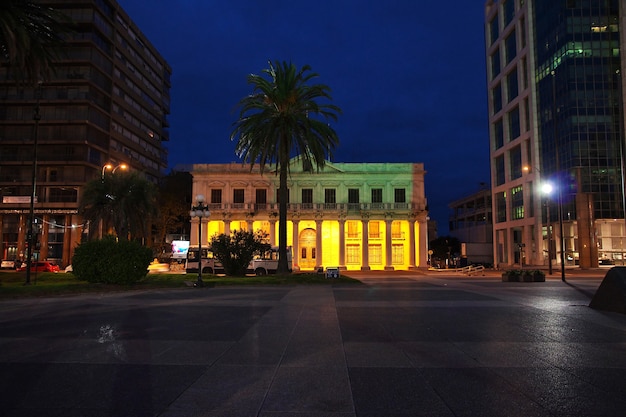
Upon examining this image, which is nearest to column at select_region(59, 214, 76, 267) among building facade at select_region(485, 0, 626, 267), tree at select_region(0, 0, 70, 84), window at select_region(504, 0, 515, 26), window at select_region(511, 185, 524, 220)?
tree at select_region(0, 0, 70, 84)

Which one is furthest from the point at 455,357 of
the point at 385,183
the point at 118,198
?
the point at 385,183

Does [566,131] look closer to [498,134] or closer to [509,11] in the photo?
[498,134]

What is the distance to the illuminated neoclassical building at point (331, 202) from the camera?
61.2m

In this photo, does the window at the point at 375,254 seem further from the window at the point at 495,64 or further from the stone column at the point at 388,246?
the window at the point at 495,64

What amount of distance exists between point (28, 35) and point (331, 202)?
150 ft

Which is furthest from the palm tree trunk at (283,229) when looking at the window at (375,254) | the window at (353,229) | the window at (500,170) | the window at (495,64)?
the window at (495,64)

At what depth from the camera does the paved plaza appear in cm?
544

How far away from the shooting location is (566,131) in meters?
55.5

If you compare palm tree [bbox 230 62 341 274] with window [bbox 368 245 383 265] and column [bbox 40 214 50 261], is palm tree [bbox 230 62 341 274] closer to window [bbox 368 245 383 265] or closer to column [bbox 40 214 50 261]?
window [bbox 368 245 383 265]

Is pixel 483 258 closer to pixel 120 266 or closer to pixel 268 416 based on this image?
pixel 120 266

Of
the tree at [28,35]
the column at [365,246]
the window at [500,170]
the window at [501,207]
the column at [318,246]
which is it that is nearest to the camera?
the tree at [28,35]

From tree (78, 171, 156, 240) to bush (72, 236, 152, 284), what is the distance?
71.7ft

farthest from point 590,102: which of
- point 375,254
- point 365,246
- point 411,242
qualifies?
point 375,254

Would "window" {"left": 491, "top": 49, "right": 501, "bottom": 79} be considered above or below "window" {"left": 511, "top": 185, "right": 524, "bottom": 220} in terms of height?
above
